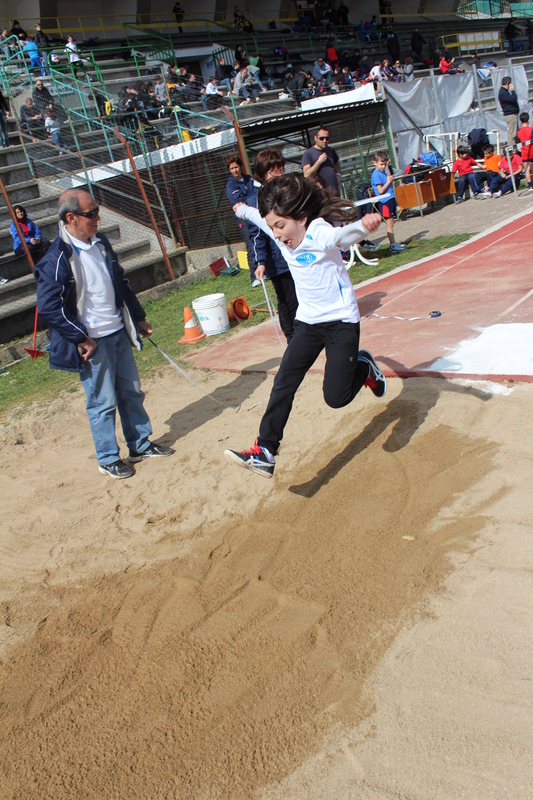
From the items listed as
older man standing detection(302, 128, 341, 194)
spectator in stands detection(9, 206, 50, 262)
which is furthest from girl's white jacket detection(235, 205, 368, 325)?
spectator in stands detection(9, 206, 50, 262)

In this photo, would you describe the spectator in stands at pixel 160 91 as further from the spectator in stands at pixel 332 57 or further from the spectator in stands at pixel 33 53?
the spectator in stands at pixel 332 57

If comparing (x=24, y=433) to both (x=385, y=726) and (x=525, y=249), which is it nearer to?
(x=385, y=726)

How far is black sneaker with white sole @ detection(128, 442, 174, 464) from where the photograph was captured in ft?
17.5

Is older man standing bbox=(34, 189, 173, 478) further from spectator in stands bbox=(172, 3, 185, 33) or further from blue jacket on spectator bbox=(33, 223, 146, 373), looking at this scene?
spectator in stands bbox=(172, 3, 185, 33)

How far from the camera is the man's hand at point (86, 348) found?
4.77 meters

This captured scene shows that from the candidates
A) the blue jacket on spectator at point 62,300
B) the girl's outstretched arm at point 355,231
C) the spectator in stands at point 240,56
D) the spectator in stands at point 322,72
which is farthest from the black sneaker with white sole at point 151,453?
the spectator in stands at point 322,72

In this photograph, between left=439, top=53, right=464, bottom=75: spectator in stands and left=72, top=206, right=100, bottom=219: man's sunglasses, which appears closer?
left=72, top=206, right=100, bottom=219: man's sunglasses

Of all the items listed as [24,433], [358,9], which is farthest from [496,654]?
[358,9]

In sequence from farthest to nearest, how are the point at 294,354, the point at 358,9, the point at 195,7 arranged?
1. the point at 358,9
2. the point at 195,7
3. the point at 294,354

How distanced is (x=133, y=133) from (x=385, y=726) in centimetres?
1565

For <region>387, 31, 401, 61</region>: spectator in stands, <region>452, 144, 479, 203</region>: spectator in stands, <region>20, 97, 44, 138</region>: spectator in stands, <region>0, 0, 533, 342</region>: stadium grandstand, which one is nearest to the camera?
<region>0, 0, 533, 342</region>: stadium grandstand

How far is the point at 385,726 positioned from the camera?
2.40 m

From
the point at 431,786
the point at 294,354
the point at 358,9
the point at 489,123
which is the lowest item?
the point at 431,786

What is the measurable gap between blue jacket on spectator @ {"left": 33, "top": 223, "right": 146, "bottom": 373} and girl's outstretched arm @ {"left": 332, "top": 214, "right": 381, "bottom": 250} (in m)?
2.12
